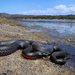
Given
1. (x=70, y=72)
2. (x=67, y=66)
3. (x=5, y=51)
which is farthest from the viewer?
(x=5, y=51)

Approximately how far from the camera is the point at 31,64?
3432mm

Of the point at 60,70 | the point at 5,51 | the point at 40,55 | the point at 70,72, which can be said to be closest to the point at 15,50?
the point at 5,51

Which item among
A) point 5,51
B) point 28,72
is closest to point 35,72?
point 28,72

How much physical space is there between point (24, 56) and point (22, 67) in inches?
31.7

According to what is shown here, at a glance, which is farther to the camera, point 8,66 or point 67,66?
point 67,66

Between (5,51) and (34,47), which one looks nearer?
(5,51)

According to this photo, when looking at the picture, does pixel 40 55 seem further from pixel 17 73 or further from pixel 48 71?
pixel 17 73

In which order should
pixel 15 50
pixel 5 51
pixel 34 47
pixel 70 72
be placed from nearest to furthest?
pixel 70 72 < pixel 5 51 < pixel 15 50 < pixel 34 47

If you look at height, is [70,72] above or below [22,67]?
below

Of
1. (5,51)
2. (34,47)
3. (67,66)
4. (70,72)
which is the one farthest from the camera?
(34,47)

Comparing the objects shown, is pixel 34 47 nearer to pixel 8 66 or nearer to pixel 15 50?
pixel 15 50

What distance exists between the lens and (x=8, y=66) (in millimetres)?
3080

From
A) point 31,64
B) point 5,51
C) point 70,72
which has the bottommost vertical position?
point 70,72

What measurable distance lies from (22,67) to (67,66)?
1.86m
